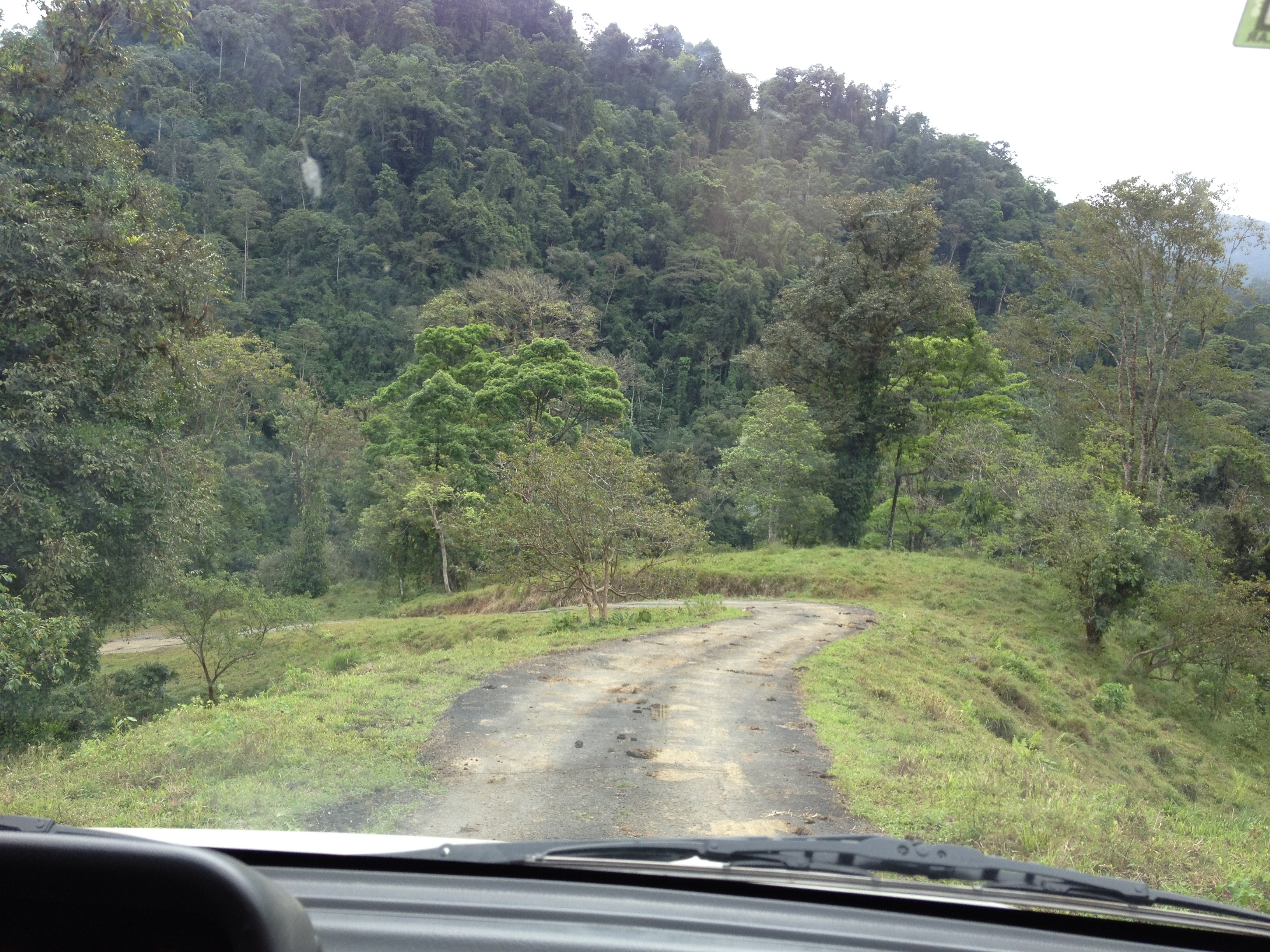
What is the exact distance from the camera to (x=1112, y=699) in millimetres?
14453

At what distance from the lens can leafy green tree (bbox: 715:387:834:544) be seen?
2638cm

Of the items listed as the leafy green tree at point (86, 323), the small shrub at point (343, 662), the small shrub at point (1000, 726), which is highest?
the leafy green tree at point (86, 323)

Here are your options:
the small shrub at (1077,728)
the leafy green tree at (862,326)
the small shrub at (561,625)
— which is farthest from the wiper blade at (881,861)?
the leafy green tree at (862,326)

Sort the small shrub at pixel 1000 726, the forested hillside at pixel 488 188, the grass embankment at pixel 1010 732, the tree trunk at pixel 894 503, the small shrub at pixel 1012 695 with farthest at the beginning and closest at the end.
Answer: the forested hillside at pixel 488 188 → the tree trunk at pixel 894 503 → the small shrub at pixel 1012 695 → the small shrub at pixel 1000 726 → the grass embankment at pixel 1010 732

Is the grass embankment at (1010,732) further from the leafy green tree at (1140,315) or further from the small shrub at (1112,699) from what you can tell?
the leafy green tree at (1140,315)

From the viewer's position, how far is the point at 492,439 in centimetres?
2827

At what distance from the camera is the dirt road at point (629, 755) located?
465cm

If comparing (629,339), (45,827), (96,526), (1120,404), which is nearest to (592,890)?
(45,827)

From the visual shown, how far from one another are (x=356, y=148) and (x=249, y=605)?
4033cm

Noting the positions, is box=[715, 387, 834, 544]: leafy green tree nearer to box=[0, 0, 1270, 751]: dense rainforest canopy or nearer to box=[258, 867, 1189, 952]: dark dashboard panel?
box=[0, 0, 1270, 751]: dense rainforest canopy

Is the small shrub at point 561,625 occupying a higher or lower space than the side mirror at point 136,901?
lower

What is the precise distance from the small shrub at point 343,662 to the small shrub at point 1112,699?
11.6 meters

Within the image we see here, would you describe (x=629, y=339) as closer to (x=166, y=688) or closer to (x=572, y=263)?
(x=572, y=263)

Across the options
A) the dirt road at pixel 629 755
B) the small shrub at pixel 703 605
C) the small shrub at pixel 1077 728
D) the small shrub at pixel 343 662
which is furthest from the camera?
the small shrub at pixel 703 605
